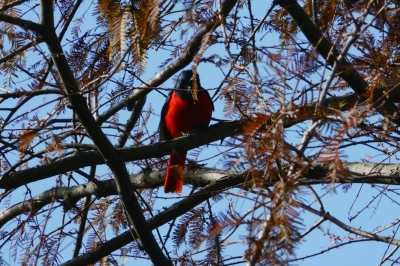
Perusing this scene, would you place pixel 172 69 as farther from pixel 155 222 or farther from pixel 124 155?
pixel 155 222

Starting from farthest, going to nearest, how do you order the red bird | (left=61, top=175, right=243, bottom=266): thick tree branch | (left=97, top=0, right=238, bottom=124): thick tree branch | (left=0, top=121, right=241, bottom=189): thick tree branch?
1. the red bird
2. (left=61, top=175, right=243, bottom=266): thick tree branch
3. (left=0, top=121, right=241, bottom=189): thick tree branch
4. (left=97, top=0, right=238, bottom=124): thick tree branch

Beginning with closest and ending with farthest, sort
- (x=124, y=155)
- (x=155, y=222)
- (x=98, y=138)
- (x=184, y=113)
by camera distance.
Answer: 1. (x=98, y=138)
2. (x=124, y=155)
3. (x=155, y=222)
4. (x=184, y=113)

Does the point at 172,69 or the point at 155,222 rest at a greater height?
the point at 172,69

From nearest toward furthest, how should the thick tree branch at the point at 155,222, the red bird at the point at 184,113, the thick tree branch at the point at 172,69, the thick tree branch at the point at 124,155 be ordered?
the thick tree branch at the point at 172,69
the thick tree branch at the point at 124,155
the thick tree branch at the point at 155,222
the red bird at the point at 184,113

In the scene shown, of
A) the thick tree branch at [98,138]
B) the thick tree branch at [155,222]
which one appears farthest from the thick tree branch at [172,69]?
the thick tree branch at [155,222]

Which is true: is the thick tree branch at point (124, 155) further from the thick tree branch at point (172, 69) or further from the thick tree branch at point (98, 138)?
the thick tree branch at point (172, 69)

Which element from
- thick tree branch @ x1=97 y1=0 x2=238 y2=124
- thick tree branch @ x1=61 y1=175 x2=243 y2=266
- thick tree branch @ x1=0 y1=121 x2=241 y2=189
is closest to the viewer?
thick tree branch @ x1=97 y1=0 x2=238 y2=124

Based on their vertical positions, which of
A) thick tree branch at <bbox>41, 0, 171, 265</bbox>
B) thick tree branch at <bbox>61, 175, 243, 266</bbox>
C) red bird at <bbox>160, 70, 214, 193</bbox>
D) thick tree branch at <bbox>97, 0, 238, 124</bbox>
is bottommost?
Answer: thick tree branch at <bbox>61, 175, 243, 266</bbox>

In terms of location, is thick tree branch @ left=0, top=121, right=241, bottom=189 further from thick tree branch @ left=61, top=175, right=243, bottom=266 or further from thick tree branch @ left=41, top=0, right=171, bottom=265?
thick tree branch @ left=61, top=175, right=243, bottom=266

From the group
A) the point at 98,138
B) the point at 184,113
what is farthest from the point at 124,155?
the point at 184,113

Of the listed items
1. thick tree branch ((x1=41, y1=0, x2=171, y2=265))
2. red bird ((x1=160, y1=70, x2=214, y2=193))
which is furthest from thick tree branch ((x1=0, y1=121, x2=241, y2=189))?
red bird ((x1=160, y1=70, x2=214, y2=193))

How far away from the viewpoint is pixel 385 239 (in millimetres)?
2664

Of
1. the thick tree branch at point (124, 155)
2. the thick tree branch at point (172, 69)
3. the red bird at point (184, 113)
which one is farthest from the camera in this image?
the red bird at point (184, 113)

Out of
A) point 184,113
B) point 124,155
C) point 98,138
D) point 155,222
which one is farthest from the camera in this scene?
point 184,113
